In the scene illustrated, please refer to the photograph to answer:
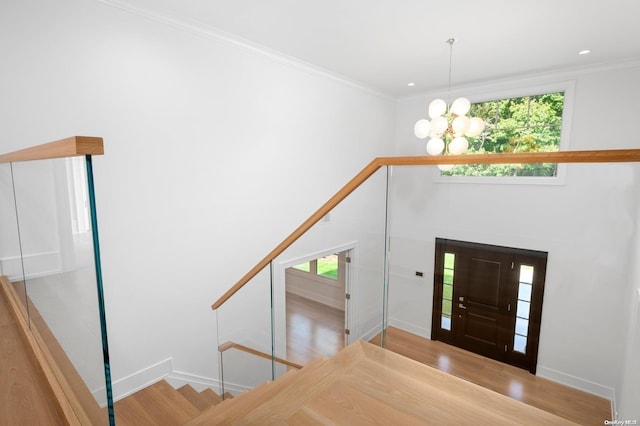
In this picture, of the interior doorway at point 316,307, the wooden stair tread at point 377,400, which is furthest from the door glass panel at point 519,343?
the interior doorway at point 316,307

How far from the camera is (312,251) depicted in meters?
4.48

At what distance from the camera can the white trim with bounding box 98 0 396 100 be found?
2670 mm

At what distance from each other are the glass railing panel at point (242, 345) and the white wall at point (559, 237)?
197 cm

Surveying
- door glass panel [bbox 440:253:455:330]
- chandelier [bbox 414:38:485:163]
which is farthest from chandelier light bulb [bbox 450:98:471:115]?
door glass panel [bbox 440:253:455:330]

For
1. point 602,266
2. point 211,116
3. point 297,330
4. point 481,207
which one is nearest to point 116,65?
point 211,116

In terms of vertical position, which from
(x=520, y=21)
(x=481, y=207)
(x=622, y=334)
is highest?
(x=520, y=21)

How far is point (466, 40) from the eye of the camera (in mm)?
3436

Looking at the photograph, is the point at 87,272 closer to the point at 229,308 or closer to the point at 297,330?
the point at 229,308

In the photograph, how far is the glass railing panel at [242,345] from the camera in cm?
337

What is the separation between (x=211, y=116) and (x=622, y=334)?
10.9 feet

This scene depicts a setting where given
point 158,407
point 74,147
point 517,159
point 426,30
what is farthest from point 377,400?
point 426,30

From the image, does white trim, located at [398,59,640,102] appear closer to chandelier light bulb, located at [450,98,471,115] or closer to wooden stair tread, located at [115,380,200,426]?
chandelier light bulb, located at [450,98,471,115]

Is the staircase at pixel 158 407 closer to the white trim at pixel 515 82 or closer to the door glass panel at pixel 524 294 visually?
the door glass panel at pixel 524 294

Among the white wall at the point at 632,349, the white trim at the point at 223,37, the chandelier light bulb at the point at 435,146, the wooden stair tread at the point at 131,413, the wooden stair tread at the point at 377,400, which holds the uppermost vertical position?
the white trim at the point at 223,37
